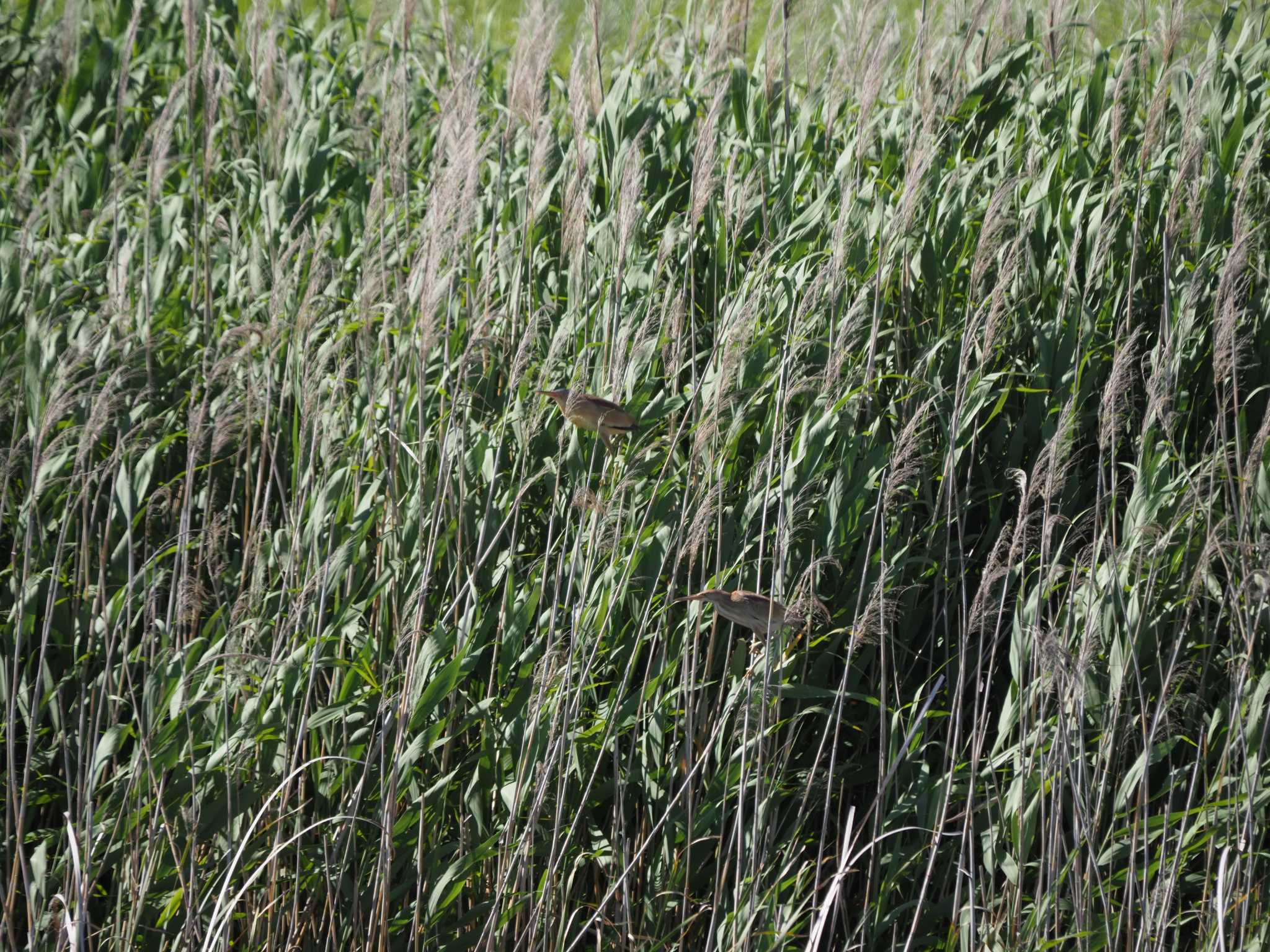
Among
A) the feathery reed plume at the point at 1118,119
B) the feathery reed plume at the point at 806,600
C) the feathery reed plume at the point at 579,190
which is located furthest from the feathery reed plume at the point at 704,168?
the feathery reed plume at the point at 1118,119

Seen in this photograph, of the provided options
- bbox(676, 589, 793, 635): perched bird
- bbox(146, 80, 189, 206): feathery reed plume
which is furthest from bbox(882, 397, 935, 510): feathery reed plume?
bbox(146, 80, 189, 206): feathery reed plume

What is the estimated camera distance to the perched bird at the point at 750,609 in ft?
7.19

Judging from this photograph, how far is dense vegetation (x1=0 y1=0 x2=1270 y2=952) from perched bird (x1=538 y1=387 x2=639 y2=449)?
90 mm

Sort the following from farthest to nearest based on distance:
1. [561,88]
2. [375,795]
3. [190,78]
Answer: [561,88]
[190,78]
[375,795]

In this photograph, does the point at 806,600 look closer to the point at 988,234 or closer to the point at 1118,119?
the point at 988,234

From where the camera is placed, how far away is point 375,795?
2.49 meters

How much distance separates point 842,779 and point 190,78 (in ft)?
8.84

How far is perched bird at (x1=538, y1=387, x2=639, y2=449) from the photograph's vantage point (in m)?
2.34

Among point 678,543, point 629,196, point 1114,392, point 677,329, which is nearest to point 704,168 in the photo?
point 629,196

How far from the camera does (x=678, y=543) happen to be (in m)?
2.53

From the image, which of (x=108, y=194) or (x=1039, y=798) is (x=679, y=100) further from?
(x=1039, y=798)

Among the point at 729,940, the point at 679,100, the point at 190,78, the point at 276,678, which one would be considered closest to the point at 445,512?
the point at 276,678

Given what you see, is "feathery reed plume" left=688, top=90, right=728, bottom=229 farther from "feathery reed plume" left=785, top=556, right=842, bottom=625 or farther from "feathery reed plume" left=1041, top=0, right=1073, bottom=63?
"feathery reed plume" left=1041, top=0, right=1073, bottom=63

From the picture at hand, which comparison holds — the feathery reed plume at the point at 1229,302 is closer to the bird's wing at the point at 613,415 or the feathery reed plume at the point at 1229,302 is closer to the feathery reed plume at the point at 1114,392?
the feathery reed plume at the point at 1114,392
